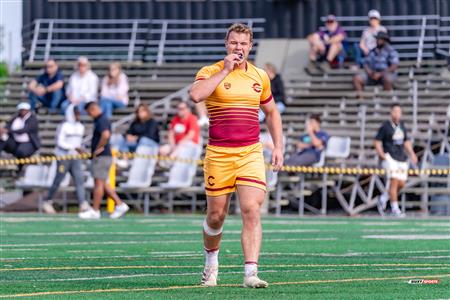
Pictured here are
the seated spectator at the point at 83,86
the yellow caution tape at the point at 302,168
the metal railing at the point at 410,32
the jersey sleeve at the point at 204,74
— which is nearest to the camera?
the jersey sleeve at the point at 204,74

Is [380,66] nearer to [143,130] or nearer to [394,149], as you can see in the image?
[394,149]

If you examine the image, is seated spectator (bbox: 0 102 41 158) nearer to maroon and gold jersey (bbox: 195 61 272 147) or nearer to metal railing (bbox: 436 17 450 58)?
metal railing (bbox: 436 17 450 58)

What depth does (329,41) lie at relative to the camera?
31.0m

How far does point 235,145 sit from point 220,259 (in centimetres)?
325

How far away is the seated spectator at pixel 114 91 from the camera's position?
2984cm

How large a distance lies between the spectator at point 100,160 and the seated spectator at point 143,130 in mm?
2983

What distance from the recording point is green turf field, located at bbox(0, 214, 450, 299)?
33.1 ft

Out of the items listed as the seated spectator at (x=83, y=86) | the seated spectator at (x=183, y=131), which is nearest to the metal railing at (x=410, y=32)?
the seated spectator at (x=183, y=131)

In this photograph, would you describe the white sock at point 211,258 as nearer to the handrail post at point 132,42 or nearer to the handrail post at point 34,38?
the handrail post at point 132,42

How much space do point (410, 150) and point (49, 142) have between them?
7802mm

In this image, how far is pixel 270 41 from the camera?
33375mm

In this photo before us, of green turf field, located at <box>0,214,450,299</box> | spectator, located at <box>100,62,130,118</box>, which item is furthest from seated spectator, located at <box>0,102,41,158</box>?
green turf field, located at <box>0,214,450,299</box>

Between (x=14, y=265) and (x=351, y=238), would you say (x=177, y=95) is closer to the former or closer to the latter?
(x=351, y=238)

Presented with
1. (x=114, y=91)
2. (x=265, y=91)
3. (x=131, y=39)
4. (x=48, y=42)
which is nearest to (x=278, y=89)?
(x=114, y=91)
